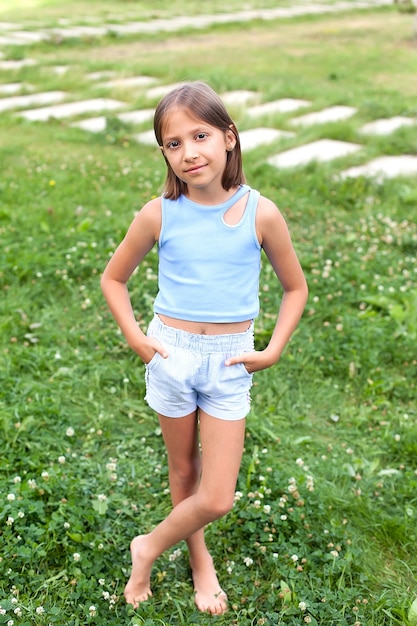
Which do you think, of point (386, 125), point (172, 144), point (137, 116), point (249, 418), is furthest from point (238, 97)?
point (172, 144)

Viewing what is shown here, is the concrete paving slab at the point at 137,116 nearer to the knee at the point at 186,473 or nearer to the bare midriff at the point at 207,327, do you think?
the knee at the point at 186,473

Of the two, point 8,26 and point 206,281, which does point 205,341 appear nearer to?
point 206,281

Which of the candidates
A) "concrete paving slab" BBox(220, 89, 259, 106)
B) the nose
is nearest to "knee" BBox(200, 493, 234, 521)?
the nose

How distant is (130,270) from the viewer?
2.55m

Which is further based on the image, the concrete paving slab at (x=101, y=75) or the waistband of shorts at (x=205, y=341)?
the concrete paving slab at (x=101, y=75)

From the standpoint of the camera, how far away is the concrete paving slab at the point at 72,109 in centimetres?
816

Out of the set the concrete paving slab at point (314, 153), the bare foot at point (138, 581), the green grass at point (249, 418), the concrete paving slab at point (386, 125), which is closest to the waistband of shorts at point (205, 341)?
the bare foot at point (138, 581)

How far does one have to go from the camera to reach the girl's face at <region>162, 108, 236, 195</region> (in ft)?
7.38

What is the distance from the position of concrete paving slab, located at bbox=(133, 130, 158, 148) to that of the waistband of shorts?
5.16 m

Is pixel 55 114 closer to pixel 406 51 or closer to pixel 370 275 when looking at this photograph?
pixel 370 275

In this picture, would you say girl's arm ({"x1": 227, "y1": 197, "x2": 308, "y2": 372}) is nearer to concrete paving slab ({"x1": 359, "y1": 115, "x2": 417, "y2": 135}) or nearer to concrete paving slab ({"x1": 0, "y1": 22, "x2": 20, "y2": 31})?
concrete paving slab ({"x1": 359, "y1": 115, "x2": 417, "y2": 135})

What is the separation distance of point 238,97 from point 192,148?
697 centimetres

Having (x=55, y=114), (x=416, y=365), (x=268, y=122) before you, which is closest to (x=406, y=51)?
(x=268, y=122)

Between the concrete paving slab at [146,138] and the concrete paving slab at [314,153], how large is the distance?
3.99ft
